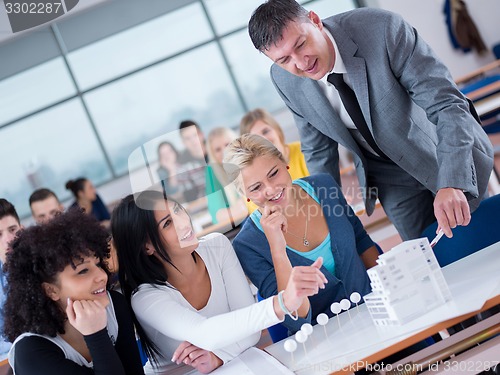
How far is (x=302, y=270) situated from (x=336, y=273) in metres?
0.41

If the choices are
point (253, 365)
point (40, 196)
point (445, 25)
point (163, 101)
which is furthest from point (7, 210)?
point (445, 25)

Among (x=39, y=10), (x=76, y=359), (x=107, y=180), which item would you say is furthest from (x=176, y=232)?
(x=107, y=180)

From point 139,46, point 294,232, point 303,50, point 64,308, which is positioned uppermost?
point 139,46

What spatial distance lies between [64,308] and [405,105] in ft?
3.76

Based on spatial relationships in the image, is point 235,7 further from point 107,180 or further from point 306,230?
point 306,230

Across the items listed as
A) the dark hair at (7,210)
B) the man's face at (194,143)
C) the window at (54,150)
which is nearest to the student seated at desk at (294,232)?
the dark hair at (7,210)

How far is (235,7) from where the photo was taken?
7.73m

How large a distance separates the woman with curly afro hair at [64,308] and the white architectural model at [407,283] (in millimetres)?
696

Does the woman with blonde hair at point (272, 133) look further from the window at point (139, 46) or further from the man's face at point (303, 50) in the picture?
the window at point (139, 46)

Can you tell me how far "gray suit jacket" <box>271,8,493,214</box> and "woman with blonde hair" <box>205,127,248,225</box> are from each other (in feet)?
2.16

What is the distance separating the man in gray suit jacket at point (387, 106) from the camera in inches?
69.7

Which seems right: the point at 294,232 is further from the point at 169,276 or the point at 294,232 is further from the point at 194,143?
the point at 194,143

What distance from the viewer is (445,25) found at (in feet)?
26.3

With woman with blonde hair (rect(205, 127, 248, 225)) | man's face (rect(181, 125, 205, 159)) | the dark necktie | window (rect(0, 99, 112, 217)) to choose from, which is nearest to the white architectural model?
the dark necktie
